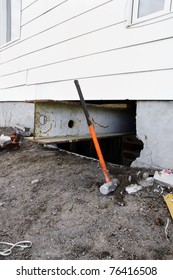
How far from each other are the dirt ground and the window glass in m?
1.70

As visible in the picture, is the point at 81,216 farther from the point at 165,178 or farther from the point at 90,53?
the point at 90,53

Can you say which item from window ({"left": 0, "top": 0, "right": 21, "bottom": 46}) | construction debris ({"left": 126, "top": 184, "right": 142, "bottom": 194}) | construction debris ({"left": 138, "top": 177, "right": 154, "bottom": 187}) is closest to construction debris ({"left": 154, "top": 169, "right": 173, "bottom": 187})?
construction debris ({"left": 138, "top": 177, "right": 154, "bottom": 187})

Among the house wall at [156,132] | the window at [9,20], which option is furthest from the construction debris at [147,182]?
the window at [9,20]

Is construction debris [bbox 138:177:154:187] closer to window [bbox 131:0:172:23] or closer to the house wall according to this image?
the house wall

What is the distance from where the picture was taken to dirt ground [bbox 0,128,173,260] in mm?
1536

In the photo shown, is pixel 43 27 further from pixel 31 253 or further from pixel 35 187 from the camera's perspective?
pixel 31 253

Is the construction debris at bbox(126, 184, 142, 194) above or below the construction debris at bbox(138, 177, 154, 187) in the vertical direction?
below

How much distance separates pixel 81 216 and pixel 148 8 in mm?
2263

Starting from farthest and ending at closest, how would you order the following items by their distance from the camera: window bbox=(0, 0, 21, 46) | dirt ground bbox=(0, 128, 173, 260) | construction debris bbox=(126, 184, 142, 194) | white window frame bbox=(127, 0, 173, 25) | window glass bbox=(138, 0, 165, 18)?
window bbox=(0, 0, 21, 46) < window glass bbox=(138, 0, 165, 18) < white window frame bbox=(127, 0, 173, 25) < construction debris bbox=(126, 184, 142, 194) < dirt ground bbox=(0, 128, 173, 260)

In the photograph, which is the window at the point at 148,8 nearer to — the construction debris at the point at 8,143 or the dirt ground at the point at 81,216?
the dirt ground at the point at 81,216
